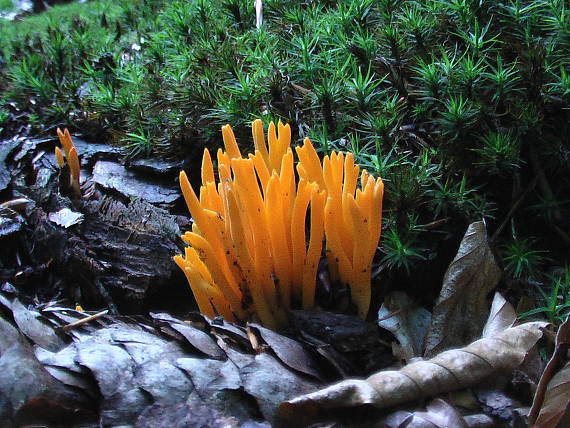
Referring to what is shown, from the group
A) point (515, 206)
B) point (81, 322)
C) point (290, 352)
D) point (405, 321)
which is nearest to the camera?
point (290, 352)

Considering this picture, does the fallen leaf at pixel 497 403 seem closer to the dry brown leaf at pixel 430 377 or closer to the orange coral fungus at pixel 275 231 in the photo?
the dry brown leaf at pixel 430 377

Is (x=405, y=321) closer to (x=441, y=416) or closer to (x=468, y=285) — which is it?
(x=468, y=285)

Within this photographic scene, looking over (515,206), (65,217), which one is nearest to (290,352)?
(515,206)

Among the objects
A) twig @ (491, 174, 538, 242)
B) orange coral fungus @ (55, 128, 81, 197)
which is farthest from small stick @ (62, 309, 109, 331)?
twig @ (491, 174, 538, 242)

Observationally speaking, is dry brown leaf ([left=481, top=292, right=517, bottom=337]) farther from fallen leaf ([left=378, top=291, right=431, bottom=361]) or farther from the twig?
the twig

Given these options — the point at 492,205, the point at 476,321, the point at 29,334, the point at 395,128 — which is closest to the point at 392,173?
the point at 395,128

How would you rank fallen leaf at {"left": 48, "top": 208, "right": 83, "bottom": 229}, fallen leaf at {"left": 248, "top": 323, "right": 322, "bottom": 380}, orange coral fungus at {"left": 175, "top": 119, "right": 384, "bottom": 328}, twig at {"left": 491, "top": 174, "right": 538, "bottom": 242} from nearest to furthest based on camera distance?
fallen leaf at {"left": 248, "top": 323, "right": 322, "bottom": 380} → orange coral fungus at {"left": 175, "top": 119, "right": 384, "bottom": 328} → twig at {"left": 491, "top": 174, "right": 538, "bottom": 242} → fallen leaf at {"left": 48, "top": 208, "right": 83, "bottom": 229}

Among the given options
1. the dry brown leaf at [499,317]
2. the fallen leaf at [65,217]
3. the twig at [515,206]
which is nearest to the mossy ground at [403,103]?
the twig at [515,206]
